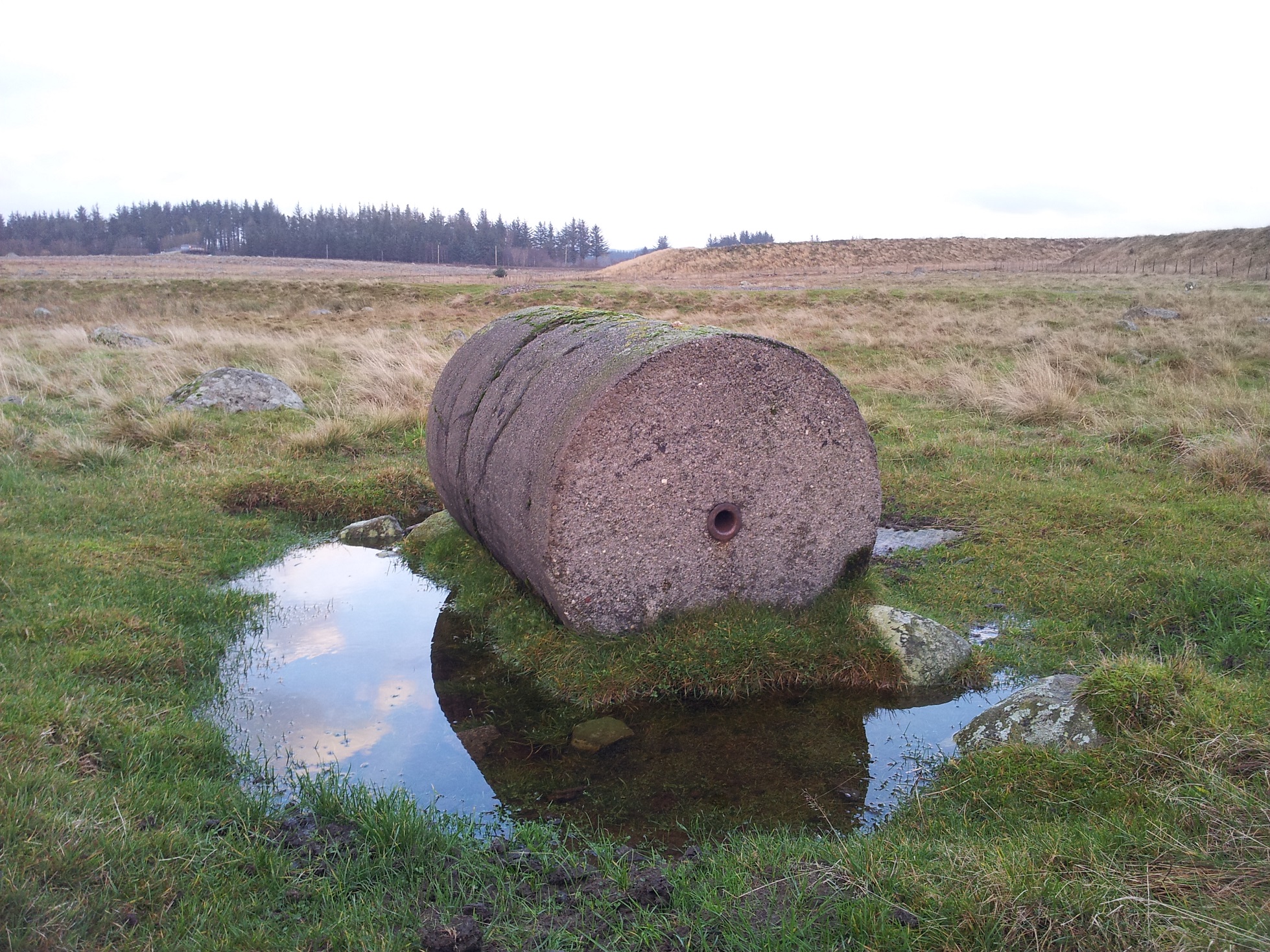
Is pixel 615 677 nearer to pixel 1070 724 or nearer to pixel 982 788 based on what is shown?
pixel 982 788

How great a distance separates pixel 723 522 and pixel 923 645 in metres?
1.42

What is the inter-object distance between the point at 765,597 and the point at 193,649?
11.7 ft

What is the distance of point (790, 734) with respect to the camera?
182 inches

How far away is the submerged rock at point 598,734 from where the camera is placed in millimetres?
4508

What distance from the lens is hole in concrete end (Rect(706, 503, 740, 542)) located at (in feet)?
16.9

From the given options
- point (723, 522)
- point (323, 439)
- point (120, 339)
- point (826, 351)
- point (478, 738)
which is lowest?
point (478, 738)

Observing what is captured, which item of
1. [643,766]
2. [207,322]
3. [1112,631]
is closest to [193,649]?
[643,766]

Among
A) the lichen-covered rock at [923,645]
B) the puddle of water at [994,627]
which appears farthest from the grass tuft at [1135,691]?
the puddle of water at [994,627]

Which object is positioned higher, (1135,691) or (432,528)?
(1135,691)

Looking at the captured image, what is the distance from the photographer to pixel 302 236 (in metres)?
108

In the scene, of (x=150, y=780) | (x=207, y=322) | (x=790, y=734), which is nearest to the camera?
(x=150, y=780)

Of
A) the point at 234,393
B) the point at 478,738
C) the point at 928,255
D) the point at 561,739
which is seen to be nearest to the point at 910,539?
the point at 561,739

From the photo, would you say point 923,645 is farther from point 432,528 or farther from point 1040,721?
point 432,528

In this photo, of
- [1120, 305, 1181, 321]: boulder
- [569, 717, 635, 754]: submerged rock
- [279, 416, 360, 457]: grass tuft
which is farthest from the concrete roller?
[1120, 305, 1181, 321]: boulder
